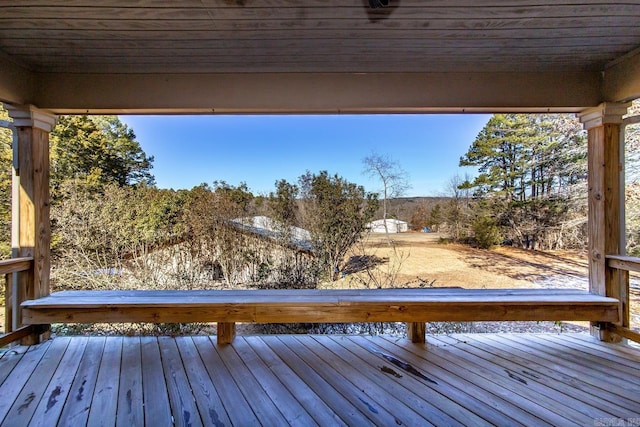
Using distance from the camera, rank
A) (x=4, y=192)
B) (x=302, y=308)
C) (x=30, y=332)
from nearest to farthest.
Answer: (x=302, y=308) < (x=30, y=332) < (x=4, y=192)

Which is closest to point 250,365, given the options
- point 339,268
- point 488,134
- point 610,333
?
point 339,268

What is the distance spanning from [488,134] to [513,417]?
2610 millimetres

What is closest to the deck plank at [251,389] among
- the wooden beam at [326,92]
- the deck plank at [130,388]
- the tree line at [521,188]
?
the deck plank at [130,388]

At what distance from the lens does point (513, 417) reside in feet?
4.41

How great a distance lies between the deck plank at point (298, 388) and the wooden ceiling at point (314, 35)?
2248mm

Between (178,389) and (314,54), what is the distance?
2.44 m

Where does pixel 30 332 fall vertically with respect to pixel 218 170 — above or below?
below

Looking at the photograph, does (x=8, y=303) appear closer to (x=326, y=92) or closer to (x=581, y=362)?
(x=326, y=92)

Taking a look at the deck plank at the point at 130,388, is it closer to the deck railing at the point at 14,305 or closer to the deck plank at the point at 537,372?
the deck railing at the point at 14,305

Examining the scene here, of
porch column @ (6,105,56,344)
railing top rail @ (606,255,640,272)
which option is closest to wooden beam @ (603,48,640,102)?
railing top rail @ (606,255,640,272)

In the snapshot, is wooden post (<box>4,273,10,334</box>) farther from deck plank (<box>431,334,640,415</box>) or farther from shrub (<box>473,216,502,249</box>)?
shrub (<box>473,216,502,249</box>)

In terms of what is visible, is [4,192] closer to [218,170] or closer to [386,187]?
[218,170]

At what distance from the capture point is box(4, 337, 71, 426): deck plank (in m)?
1.36

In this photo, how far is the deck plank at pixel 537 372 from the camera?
1.44 meters
